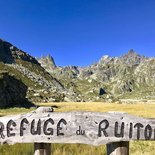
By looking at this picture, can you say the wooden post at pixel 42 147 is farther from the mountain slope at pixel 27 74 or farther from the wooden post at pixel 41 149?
the mountain slope at pixel 27 74

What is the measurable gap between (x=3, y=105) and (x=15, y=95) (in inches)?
296

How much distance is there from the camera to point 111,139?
639 centimetres

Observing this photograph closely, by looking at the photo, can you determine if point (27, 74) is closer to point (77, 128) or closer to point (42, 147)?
point (42, 147)

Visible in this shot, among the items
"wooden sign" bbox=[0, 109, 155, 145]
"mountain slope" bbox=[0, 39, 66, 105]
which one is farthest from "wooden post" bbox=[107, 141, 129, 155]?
"mountain slope" bbox=[0, 39, 66, 105]

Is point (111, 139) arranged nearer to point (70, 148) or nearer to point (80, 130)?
point (80, 130)

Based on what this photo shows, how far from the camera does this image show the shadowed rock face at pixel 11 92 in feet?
192

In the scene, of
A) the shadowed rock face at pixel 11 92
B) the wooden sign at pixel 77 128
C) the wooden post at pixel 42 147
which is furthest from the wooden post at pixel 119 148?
the shadowed rock face at pixel 11 92

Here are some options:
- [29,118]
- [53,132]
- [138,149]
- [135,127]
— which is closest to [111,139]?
[135,127]

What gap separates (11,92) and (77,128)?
5737cm

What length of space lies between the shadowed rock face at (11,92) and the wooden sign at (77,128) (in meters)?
49.8

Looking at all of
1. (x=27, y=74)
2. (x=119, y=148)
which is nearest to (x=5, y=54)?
(x=27, y=74)

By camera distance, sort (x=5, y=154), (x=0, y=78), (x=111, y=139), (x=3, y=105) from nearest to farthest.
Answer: (x=111, y=139) < (x=5, y=154) < (x=3, y=105) < (x=0, y=78)

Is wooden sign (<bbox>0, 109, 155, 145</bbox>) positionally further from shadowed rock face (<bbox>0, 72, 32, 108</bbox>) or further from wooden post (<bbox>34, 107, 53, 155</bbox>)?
shadowed rock face (<bbox>0, 72, 32, 108</bbox>)

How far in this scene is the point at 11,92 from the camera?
6238cm
